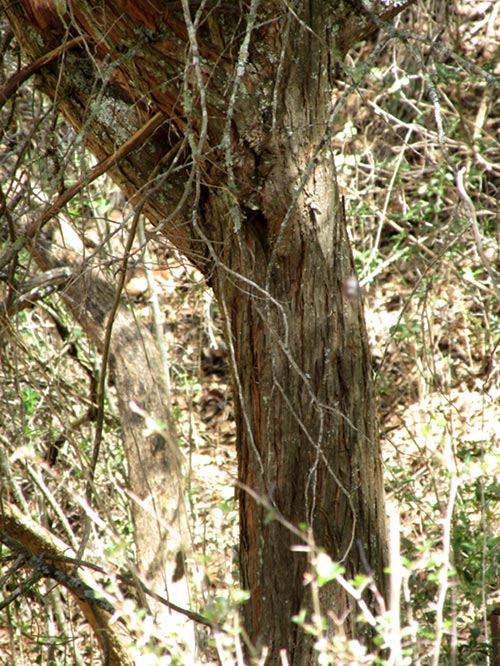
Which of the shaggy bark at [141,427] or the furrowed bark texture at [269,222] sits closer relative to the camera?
the furrowed bark texture at [269,222]

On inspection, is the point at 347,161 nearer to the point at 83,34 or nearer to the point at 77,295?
the point at 77,295

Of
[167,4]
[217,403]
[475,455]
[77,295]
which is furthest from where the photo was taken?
[217,403]

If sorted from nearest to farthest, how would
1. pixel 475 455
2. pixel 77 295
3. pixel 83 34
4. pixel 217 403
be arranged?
pixel 83 34, pixel 77 295, pixel 475 455, pixel 217 403

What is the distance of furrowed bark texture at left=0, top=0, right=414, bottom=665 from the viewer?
2143mm

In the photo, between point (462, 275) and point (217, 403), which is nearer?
point (462, 275)

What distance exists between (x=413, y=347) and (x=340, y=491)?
282 centimetres

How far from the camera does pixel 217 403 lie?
21.5 feet

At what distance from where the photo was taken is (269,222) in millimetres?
2262

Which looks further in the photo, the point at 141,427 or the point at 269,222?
the point at 141,427

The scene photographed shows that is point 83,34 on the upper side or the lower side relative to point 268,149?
upper

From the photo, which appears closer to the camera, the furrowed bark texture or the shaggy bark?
the furrowed bark texture

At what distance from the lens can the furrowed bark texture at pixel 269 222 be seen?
214 centimetres

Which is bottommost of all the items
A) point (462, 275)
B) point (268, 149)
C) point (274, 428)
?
point (274, 428)

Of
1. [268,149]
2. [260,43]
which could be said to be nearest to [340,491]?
[268,149]
